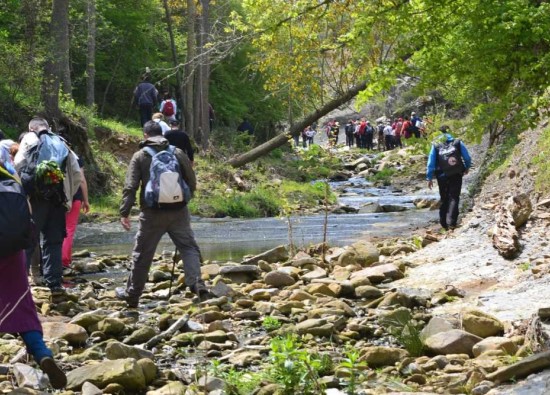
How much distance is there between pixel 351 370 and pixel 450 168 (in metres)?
8.90

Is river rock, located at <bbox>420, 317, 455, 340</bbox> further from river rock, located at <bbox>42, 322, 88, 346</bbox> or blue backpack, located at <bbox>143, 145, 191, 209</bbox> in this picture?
blue backpack, located at <bbox>143, 145, 191, 209</bbox>

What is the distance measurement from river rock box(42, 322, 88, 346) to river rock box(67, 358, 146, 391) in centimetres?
136

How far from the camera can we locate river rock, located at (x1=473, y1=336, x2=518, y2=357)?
6.09 m

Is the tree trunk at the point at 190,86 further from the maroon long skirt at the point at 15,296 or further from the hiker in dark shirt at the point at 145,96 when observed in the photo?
the maroon long skirt at the point at 15,296

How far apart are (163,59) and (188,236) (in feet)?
102

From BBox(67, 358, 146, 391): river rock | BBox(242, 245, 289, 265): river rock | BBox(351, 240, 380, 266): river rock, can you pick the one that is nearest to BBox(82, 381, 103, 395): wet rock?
BBox(67, 358, 146, 391): river rock

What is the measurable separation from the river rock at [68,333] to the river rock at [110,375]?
136 cm

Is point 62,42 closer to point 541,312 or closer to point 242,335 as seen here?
point 242,335

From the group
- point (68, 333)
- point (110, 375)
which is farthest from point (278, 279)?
point (110, 375)

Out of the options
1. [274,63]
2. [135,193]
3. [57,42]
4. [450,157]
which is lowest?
[135,193]

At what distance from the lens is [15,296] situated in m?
5.49

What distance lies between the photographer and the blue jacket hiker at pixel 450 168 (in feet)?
45.4

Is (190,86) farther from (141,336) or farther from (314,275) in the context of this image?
(141,336)

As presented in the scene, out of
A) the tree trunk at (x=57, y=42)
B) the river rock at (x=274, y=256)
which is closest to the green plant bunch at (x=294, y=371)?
the river rock at (x=274, y=256)
